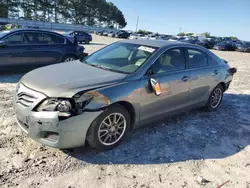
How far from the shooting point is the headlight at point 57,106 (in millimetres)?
2982

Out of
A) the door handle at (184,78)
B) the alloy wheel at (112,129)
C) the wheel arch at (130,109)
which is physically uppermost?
the door handle at (184,78)

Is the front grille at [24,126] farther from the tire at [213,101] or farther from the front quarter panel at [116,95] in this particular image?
the tire at [213,101]

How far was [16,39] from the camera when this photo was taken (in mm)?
7582

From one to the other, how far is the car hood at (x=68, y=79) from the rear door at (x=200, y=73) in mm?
A: 1678

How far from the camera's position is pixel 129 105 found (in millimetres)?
3568

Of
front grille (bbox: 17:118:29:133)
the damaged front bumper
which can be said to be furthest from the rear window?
the damaged front bumper

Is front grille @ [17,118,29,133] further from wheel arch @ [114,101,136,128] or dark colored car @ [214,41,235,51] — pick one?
dark colored car @ [214,41,235,51]

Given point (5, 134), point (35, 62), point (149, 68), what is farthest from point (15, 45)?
point (149, 68)

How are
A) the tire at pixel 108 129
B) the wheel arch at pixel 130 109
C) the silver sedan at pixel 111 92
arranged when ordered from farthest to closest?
1. the wheel arch at pixel 130 109
2. the tire at pixel 108 129
3. the silver sedan at pixel 111 92

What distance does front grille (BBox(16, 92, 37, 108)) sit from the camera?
3143 millimetres

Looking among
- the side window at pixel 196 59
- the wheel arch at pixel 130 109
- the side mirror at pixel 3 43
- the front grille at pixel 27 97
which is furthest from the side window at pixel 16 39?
the wheel arch at pixel 130 109

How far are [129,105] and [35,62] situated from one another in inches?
212

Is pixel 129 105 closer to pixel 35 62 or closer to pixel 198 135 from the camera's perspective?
pixel 198 135

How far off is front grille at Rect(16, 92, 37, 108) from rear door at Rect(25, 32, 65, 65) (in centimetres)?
488
